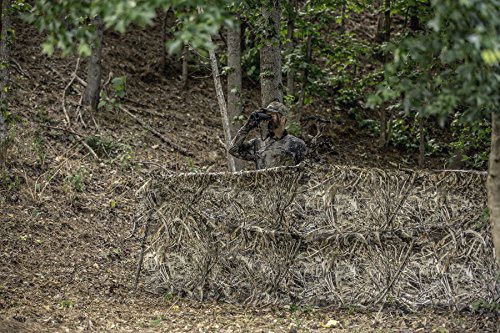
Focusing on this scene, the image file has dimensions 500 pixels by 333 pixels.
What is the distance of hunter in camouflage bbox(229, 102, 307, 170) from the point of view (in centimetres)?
926

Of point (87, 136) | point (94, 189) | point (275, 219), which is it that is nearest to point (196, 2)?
point (275, 219)

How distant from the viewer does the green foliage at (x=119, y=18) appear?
185 inches

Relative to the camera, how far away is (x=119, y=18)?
16.3ft

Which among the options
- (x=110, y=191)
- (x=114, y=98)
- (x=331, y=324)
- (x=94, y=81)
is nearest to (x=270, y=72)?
(x=110, y=191)

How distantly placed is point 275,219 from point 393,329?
187 centimetres

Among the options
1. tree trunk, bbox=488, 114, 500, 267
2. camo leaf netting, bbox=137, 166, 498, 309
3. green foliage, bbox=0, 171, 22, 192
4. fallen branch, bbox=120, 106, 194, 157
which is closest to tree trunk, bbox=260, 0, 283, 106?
camo leaf netting, bbox=137, 166, 498, 309

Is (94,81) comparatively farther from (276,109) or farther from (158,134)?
(276,109)

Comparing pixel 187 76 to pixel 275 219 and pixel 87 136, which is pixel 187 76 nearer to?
pixel 87 136

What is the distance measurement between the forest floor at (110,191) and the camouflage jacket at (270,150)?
0.28 meters

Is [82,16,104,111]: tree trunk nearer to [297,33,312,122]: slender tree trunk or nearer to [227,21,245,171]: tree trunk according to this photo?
[227,21,245,171]: tree trunk

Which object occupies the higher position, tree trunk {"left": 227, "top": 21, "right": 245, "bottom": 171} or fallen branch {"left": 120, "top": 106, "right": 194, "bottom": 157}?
tree trunk {"left": 227, "top": 21, "right": 245, "bottom": 171}

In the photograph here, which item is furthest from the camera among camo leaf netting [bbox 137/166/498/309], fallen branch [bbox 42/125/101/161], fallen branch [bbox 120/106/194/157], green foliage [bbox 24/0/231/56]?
fallen branch [bbox 120/106/194/157]

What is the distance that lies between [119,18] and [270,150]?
4669 millimetres

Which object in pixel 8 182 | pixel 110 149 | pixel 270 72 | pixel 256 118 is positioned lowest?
pixel 110 149
